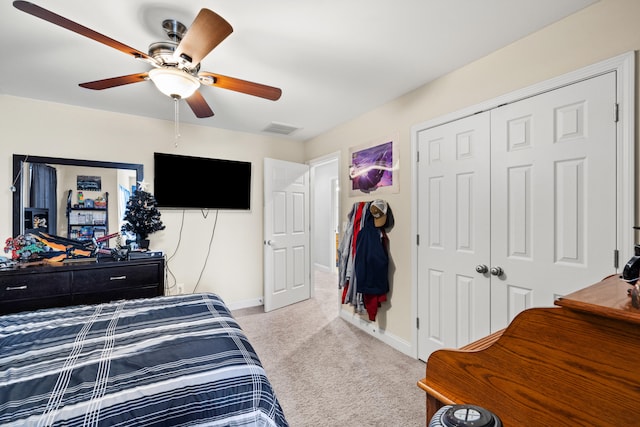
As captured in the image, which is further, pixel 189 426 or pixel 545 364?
pixel 189 426

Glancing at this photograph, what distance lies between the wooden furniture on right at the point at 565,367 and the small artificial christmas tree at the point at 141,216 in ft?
10.6

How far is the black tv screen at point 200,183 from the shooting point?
11.0ft

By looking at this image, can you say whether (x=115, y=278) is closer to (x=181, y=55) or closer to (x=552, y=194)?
(x=181, y=55)

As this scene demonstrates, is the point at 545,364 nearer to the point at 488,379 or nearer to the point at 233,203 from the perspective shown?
the point at 488,379

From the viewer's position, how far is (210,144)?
366cm

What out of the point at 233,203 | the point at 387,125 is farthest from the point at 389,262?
the point at 233,203

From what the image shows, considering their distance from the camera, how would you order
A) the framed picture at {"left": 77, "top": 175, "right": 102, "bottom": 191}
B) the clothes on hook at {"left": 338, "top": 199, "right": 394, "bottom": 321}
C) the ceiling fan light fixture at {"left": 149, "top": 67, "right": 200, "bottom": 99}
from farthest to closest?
the framed picture at {"left": 77, "top": 175, "right": 102, "bottom": 191}
the clothes on hook at {"left": 338, "top": 199, "right": 394, "bottom": 321}
the ceiling fan light fixture at {"left": 149, "top": 67, "right": 200, "bottom": 99}

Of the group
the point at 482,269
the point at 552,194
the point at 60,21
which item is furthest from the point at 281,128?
the point at 552,194

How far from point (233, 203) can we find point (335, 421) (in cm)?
276

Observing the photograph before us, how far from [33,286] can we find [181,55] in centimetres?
234

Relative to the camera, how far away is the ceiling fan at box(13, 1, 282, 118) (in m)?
1.30

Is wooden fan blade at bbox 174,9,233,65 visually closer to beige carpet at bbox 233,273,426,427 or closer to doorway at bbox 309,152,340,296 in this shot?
beige carpet at bbox 233,273,426,427

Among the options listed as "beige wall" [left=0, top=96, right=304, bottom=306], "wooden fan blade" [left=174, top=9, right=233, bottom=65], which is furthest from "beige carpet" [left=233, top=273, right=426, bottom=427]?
"wooden fan blade" [left=174, top=9, right=233, bottom=65]

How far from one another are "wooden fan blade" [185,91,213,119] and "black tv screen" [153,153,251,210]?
130cm
